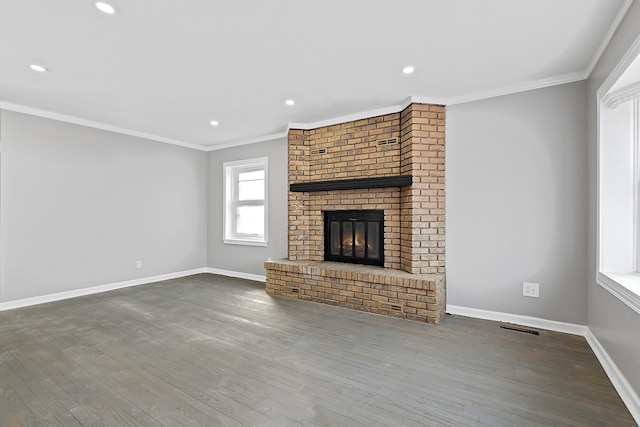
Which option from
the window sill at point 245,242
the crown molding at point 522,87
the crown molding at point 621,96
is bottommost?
the window sill at point 245,242

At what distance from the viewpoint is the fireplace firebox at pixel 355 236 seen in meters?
4.02

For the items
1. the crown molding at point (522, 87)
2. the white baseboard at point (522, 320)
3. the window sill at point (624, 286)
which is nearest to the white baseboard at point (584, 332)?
the white baseboard at point (522, 320)

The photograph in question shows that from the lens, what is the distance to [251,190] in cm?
548

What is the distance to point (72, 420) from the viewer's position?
1.66 m

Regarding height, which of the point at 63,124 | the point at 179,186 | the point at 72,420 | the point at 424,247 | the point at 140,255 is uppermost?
the point at 63,124

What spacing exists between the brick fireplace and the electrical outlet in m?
0.78

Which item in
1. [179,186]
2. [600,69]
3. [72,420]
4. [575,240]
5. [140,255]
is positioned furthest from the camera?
[179,186]

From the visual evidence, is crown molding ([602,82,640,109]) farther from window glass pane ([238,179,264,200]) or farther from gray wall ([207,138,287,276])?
window glass pane ([238,179,264,200])

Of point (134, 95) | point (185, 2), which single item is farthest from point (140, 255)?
point (185, 2)

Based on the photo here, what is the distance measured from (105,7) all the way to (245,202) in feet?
12.4

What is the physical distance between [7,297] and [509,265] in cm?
585

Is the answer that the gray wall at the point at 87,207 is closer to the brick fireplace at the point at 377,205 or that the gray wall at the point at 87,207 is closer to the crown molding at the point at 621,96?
the brick fireplace at the point at 377,205

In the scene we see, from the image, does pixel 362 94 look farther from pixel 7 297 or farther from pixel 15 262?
pixel 7 297

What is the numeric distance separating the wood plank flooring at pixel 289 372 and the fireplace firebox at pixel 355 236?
3.09 feet
